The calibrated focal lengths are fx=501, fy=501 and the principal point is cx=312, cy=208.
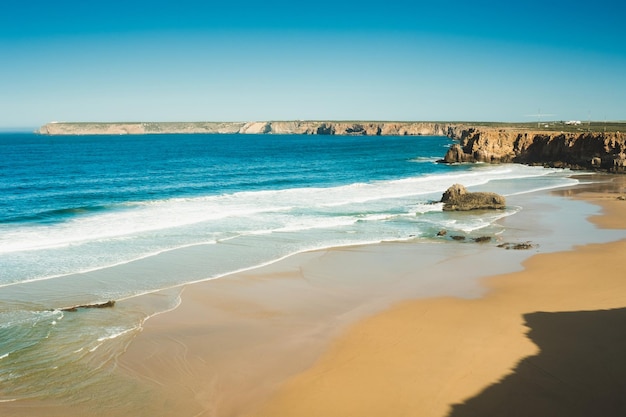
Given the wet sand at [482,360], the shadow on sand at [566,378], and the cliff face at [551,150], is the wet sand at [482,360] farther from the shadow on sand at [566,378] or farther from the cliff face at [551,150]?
the cliff face at [551,150]

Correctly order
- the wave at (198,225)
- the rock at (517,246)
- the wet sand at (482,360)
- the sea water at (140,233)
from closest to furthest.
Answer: the wet sand at (482,360), the sea water at (140,233), the wave at (198,225), the rock at (517,246)

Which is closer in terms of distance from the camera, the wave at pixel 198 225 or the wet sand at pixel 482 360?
the wet sand at pixel 482 360

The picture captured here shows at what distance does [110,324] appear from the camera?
12.9m

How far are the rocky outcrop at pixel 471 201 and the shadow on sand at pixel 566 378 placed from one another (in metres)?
18.2

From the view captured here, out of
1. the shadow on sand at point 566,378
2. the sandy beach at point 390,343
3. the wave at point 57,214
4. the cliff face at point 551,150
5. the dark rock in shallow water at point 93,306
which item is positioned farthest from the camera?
the cliff face at point 551,150

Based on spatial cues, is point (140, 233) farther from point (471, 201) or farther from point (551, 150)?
point (551, 150)

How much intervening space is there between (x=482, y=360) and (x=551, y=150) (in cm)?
6034

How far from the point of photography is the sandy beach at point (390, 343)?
360 inches

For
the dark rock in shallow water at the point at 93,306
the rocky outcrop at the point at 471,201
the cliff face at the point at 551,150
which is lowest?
the dark rock in shallow water at the point at 93,306

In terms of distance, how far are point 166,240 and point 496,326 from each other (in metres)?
15.1

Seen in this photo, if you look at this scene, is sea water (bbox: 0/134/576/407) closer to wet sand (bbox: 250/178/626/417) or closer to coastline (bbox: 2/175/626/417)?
coastline (bbox: 2/175/626/417)

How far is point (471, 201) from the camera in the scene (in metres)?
30.8

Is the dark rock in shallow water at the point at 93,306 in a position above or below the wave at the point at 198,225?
below

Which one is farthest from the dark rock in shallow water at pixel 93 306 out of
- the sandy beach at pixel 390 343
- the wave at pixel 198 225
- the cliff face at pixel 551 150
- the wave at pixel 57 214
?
the cliff face at pixel 551 150
